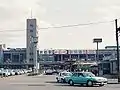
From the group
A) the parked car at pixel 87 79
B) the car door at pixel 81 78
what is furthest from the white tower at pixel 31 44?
the car door at pixel 81 78

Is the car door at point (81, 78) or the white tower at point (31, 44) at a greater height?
the white tower at point (31, 44)

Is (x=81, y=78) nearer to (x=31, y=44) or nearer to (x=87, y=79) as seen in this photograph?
(x=87, y=79)

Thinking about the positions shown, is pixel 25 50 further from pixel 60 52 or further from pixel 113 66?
pixel 113 66

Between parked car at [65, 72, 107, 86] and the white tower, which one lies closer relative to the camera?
parked car at [65, 72, 107, 86]

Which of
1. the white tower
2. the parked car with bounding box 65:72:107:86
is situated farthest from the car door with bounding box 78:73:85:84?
the white tower

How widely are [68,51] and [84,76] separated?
160389 mm

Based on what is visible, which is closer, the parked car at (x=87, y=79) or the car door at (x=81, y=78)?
the parked car at (x=87, y=79)

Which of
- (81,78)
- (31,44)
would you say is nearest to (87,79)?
(81,78)

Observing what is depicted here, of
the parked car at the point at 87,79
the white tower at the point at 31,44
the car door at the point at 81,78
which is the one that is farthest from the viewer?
the white tower at the point at 31,44

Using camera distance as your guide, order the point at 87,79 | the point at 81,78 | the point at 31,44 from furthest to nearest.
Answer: the point at 31,44 < the point at 81,78 < the point at 87,79

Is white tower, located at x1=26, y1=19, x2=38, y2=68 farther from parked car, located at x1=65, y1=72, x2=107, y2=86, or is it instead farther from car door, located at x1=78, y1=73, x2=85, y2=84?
car door, located at x1=78, y1=73, x2=85, y2=84

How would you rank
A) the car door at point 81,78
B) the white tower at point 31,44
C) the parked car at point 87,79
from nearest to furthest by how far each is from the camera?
the parked car at point 87,79
the car door at point 81,78
the white tower at point 31,44

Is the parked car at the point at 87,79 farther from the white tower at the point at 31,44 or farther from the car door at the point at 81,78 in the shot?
the white tower at the point at 31,44

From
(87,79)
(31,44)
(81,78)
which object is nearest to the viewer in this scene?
(87,79)
